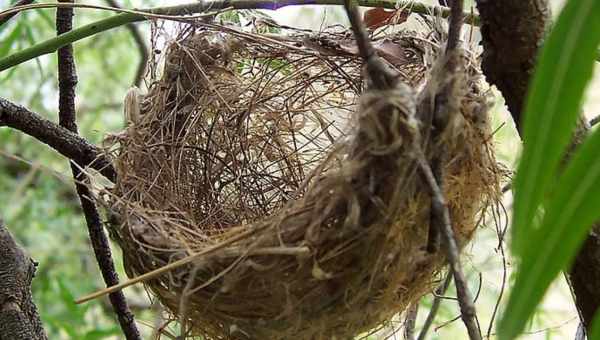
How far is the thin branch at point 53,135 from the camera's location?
36.1 inches

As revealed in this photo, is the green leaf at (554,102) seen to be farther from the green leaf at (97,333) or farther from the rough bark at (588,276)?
the green leaf at (97,333)

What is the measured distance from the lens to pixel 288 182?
1104 mm

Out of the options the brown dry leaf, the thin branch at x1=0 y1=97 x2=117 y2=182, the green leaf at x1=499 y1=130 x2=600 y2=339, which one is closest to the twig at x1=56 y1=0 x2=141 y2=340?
the thin branch at x1=0 y1=97 x2=117 y2=182

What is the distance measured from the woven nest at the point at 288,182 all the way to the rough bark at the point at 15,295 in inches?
6.3

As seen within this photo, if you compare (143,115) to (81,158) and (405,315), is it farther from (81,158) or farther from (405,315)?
(405,315)

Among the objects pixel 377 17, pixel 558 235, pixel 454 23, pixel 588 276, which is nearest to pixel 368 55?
pixel 454 23

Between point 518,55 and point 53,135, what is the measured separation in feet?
1.77

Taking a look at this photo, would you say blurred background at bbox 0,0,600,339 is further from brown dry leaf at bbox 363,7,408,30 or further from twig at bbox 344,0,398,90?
twig at bbox 344,0,398,90

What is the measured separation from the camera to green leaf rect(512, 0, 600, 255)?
1.11 feet

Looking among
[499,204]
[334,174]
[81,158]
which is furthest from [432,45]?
[81,158]

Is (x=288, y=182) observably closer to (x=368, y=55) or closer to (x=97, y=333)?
(x=97, y=333)

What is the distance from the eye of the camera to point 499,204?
78 centimetres

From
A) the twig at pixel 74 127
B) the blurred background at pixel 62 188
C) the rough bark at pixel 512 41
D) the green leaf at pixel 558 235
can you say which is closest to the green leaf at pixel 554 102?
the green leaf at pixel 558 235

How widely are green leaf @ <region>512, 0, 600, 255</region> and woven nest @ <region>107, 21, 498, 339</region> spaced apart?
17cm
